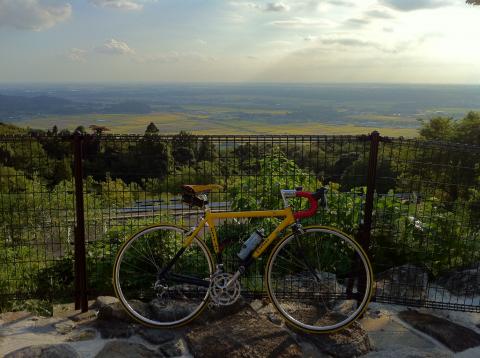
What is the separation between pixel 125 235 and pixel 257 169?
5.40 feet

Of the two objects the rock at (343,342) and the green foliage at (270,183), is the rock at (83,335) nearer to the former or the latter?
the rock at (343,342)

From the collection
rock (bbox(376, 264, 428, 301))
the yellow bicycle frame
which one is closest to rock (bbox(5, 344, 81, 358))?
the yellow bicycle frame

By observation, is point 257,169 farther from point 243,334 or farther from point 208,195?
point 243,334

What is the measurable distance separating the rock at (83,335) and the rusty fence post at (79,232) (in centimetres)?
45

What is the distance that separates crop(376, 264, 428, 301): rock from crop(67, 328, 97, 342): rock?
2740 millimetres

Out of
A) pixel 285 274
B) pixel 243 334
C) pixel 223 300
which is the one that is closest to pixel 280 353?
pixel 243 334

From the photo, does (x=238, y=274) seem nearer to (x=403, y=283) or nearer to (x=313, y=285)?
(x=313, y=285)

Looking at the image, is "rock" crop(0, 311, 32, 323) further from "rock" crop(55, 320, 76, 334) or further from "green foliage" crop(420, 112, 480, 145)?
"green foliage" crop(420, 112, 480, 145)

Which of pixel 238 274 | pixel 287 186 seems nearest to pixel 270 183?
pixel 287 186

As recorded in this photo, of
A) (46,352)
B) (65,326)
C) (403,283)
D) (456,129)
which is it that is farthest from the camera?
(456,129)

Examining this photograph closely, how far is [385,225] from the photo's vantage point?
534 cm

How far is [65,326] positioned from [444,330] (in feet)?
11.0

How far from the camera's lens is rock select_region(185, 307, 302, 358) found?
3.69 m

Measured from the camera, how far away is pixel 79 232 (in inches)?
169
